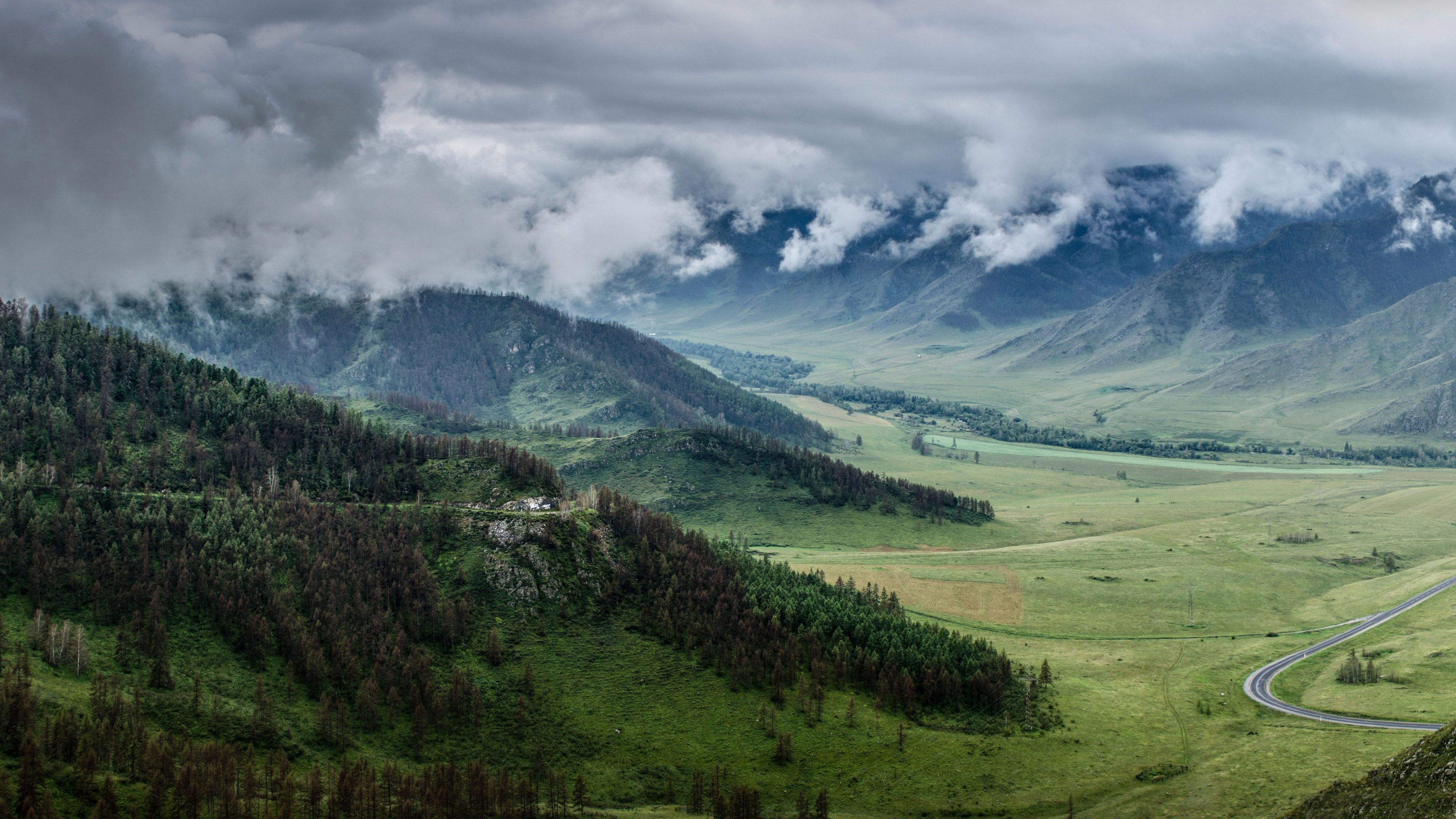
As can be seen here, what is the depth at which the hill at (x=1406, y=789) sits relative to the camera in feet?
358

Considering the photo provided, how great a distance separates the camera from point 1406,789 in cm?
11506

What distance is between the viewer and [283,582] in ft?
656

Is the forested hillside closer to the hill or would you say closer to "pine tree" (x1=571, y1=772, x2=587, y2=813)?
"pine tree" (x1=571, y1=772, x2=587, y2=813)

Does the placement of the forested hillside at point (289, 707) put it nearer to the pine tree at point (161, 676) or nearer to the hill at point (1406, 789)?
the pine tree at point (161, 676)

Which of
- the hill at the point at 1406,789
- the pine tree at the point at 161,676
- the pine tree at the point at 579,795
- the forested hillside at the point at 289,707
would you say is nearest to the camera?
the hill at the point at 1406,789

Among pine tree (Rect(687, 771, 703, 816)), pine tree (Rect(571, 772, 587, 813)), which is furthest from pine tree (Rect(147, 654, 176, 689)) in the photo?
pine tree (Rect(687, 771, 703, 816))

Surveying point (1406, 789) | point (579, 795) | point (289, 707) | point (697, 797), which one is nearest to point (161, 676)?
point (289, 707)

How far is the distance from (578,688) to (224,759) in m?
65.9

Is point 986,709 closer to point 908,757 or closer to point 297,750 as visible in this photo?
point 908,757

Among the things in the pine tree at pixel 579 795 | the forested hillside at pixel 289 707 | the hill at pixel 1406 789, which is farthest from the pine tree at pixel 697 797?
the hill at pixel 1406 789

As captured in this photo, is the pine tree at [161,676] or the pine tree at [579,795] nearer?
the pine tree at [579,795]

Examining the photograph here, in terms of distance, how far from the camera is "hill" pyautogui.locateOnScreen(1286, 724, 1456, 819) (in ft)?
358

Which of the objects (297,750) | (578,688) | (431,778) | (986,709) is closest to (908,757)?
(986,709)

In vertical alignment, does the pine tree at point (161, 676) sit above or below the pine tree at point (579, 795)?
above
